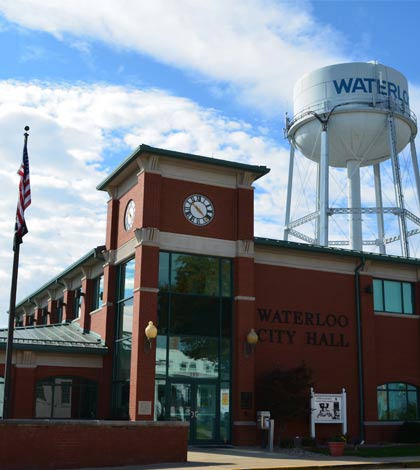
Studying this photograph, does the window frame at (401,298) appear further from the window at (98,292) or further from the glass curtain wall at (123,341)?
the window at (98,292)

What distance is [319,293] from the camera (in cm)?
3522

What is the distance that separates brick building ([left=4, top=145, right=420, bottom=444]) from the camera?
1201 inches

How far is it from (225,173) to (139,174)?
3.98 m

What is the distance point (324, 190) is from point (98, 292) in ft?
54.6

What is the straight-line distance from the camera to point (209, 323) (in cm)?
3139

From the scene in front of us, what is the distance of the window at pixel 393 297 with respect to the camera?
37.3 meters

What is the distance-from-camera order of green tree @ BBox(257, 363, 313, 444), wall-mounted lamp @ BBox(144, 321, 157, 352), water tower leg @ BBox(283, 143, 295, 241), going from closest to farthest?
wall-mounted lamp @ BBox(144, 321, 157, 352), green tree @ BBox(257, 363, 313, 444), water tower leg @ BBox(283, 143, 295, 241)

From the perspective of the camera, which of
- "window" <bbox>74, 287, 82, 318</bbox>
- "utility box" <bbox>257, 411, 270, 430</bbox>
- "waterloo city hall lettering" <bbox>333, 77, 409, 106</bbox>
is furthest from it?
"waterloo city hall lettering" <bbox>333, 77, 409, 106</bbox>

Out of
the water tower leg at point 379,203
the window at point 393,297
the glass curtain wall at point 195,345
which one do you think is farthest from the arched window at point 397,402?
the water tower leg at point 379,203

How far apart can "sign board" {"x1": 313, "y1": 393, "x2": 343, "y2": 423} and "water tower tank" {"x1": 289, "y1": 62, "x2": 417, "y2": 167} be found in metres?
20.8

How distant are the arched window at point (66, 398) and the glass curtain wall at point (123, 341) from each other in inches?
44.7

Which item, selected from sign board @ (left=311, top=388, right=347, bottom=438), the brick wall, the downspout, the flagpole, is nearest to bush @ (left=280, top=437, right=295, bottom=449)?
sign board @ (left=311, top=388, right=347, bottom=438)

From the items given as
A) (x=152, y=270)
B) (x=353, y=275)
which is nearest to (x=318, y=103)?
(x=353, y=275)

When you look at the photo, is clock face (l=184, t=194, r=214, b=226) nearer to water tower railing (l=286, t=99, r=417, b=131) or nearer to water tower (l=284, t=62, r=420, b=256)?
water tower (l=284, t=62, r=420, b=256)
